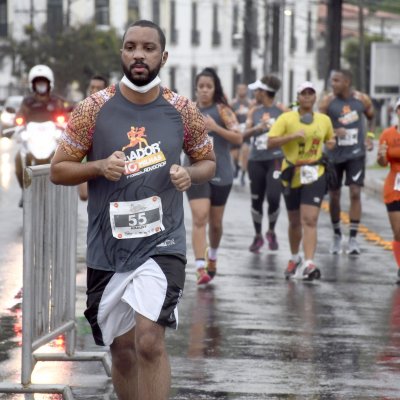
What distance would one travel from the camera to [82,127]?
22.3 feet

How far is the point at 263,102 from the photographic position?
16.0 m

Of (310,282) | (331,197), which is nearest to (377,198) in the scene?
(331,197)

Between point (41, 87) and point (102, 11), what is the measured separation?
78018 mm

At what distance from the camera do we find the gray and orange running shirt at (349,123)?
53.1ft

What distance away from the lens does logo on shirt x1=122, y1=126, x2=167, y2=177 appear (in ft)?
21.9

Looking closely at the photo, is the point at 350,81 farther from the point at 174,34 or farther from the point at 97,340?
the point at 174,34

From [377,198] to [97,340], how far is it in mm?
18098

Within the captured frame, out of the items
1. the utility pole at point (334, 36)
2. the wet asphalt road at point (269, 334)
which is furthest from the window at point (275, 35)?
the wet asphalt road at point (269, 334)

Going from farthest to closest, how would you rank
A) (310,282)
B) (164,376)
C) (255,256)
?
(255,256) < (310,282) < (164,376)

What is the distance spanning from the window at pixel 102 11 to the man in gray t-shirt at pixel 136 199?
8903 cm

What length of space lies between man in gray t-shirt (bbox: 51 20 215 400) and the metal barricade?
63cm

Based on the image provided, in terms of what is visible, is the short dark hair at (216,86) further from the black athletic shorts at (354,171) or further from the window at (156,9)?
the window at (156,9)

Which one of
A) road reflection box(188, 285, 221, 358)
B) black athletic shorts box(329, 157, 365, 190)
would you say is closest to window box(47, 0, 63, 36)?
black athletic shorts box(329, 157, 365, 190)

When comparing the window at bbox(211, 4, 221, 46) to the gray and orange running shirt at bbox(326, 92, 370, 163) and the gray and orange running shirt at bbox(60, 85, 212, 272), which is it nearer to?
the gray and orange running shirt at bbox(326, 92, 370, 163)
